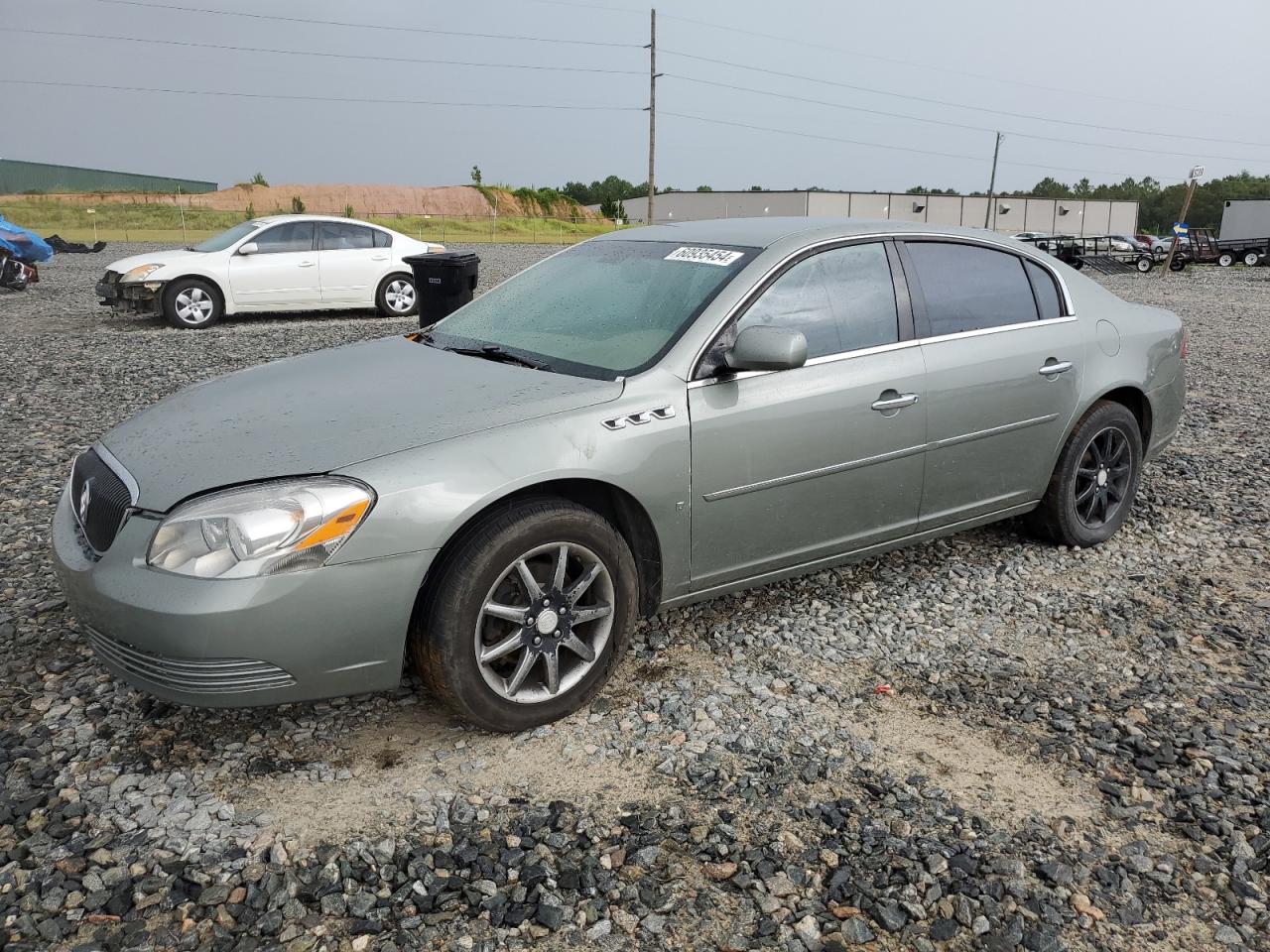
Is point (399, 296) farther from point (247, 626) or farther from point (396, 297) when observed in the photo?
point (247, 626)

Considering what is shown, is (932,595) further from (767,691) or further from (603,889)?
(603,889)

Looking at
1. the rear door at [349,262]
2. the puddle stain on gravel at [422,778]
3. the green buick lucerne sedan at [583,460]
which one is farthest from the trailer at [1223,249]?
the puddle stain on gravel at [422,778]

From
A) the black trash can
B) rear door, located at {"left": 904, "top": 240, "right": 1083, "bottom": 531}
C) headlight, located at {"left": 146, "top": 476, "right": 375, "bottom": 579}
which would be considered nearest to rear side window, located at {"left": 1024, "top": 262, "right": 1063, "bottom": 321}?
rear door, located at {"left": 904, "top": 240, "right": 1083, "bottom": 531}

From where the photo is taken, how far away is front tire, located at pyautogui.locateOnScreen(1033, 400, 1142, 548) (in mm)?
4789

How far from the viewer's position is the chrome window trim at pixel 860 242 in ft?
11.8

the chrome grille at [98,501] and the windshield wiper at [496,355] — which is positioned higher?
the windshield wiper at [496,355]

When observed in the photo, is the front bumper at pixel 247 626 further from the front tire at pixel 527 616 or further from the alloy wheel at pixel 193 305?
the alloy wheel at pixel 193 305

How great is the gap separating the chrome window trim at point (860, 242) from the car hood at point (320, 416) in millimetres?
415

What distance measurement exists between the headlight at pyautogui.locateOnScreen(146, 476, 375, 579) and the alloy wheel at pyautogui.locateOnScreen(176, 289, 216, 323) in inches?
443

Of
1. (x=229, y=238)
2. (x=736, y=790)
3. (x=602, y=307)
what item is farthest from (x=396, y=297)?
(x=736, y=790)

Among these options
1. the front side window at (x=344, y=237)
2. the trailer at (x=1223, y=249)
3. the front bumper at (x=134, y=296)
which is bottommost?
the trailer at (x=1223, y=249)

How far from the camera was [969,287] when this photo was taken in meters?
4.43

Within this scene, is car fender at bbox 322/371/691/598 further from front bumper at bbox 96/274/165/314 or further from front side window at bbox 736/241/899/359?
front bumper at bbox 96/274/165/314

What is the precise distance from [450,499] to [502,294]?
1.81 meters
